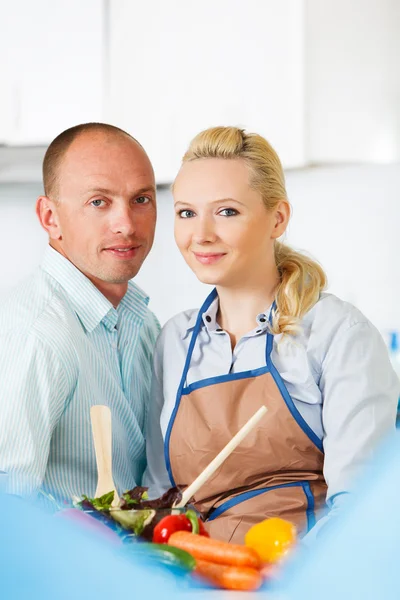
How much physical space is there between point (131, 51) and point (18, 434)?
2.15 meters

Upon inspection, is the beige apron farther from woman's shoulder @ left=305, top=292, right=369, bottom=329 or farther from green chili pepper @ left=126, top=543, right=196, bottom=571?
green chili pepper @ left=126, top=543, right=196, bottom=571

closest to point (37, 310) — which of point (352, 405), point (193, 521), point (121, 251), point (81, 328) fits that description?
point (81, 328)

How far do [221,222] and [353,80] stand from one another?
1.86m

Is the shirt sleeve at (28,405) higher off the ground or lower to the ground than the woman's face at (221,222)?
lower

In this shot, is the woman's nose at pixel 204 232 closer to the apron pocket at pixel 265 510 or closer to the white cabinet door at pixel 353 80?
the apron pocket at pixel 265 510

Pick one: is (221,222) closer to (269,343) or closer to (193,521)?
(269,343)

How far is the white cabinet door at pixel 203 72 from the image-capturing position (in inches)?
114

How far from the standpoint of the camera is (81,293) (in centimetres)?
144

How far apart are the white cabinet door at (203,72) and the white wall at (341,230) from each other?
0.31 meters

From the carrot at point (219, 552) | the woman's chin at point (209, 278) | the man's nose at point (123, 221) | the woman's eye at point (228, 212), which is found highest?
the woman's eye at point (228, 212)

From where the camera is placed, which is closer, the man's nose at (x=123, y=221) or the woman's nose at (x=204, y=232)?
the woman's nose at (x=204, y=232)

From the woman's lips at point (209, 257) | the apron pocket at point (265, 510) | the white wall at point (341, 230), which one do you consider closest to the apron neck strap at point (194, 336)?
the woman's lips at point (209, 257)

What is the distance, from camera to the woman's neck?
1.30 meters

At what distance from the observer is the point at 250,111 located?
298 cm
